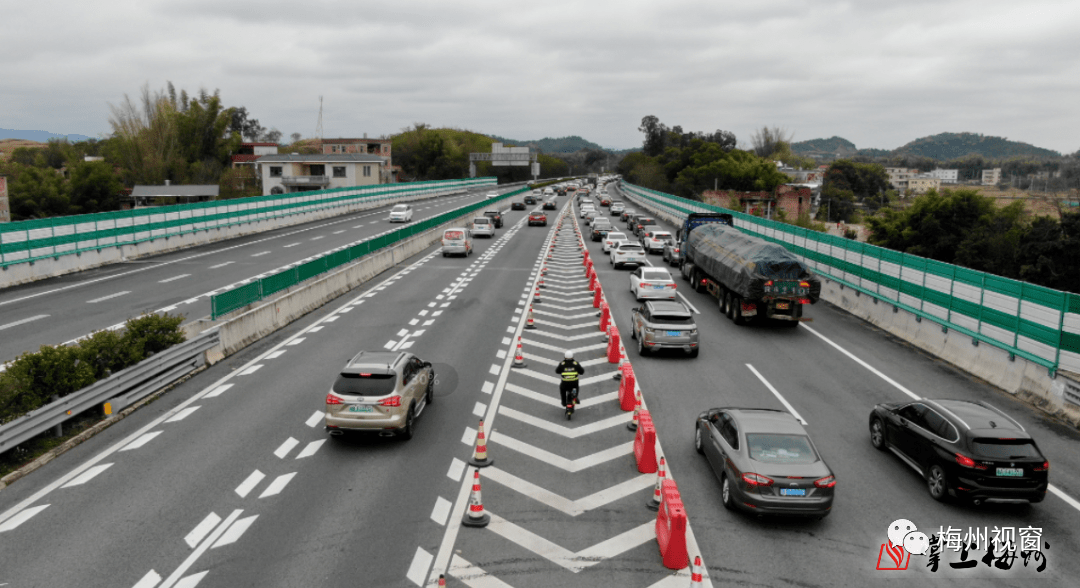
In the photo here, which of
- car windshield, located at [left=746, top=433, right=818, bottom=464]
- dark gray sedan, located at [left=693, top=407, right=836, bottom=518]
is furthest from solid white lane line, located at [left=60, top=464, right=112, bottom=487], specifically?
car windshield, located at [left=746, top=433, right=818, bottom=464]

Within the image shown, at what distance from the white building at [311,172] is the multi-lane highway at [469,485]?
85.0m

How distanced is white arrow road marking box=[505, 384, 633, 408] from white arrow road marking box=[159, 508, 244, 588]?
7442 mm

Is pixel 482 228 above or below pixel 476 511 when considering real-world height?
above

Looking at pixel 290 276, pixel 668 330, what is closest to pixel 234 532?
pixel 668 330

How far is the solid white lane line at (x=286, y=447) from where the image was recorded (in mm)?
12969

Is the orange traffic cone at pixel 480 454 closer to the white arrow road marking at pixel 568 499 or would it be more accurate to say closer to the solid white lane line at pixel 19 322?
the white arrow road marking at pixel 568 499

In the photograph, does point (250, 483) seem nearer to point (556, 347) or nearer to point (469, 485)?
point (469, 485)

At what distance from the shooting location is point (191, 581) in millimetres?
8867

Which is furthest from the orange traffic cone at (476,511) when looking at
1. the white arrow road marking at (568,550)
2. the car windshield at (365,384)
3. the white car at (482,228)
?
the white car at (482,228)

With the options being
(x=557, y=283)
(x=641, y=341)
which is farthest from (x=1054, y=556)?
(x=557, y=283)

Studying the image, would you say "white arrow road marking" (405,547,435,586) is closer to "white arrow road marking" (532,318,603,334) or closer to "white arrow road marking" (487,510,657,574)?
"white arrow road marking" (487,510,657,574)

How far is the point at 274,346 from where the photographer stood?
21016 millimetres

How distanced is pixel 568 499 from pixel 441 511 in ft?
6.79

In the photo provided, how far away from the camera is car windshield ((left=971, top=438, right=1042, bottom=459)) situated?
10852mm
